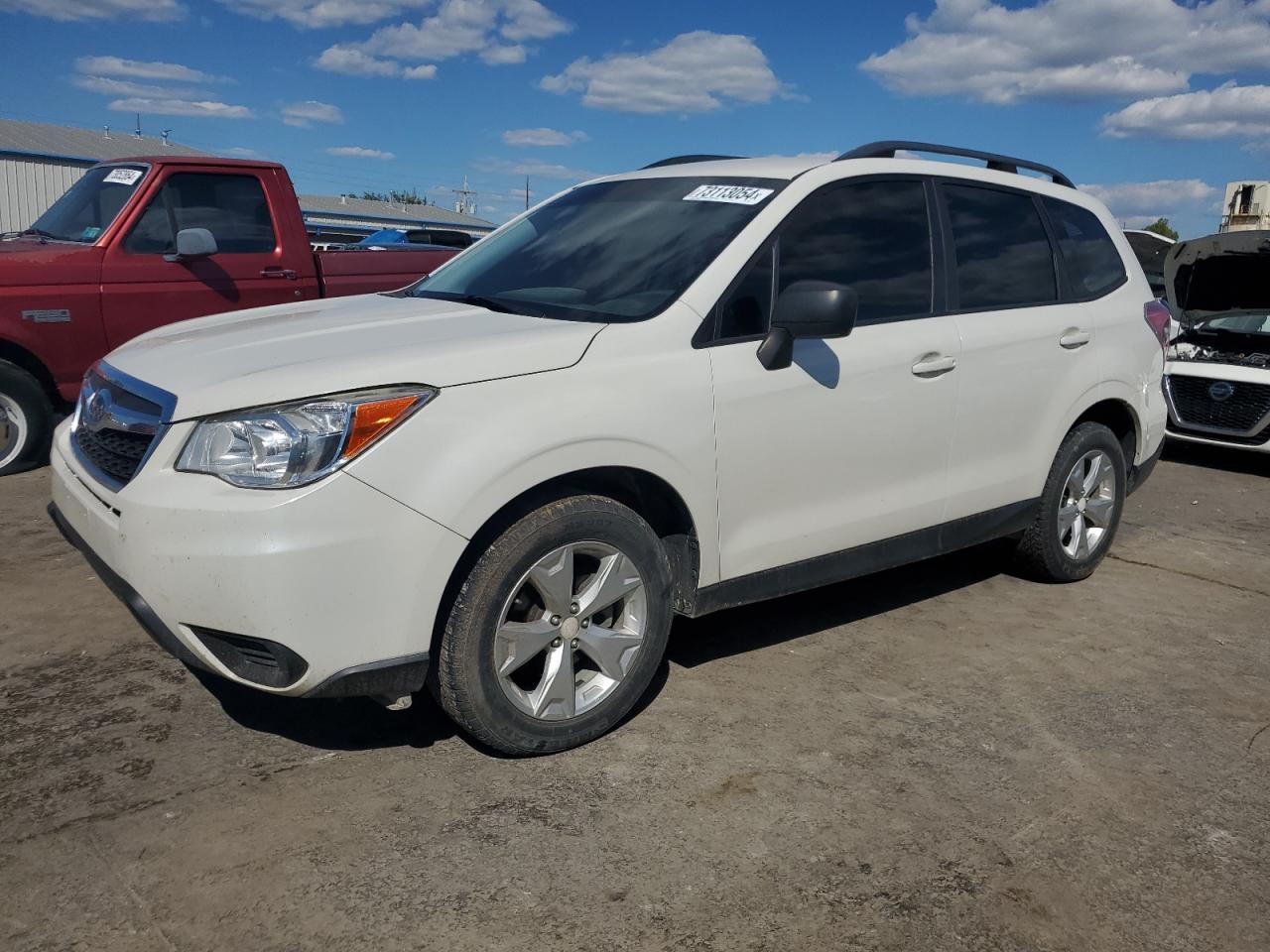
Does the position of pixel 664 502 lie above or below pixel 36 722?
above

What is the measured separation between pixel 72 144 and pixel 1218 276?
38.4 meters

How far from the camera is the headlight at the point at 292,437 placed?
111 inches

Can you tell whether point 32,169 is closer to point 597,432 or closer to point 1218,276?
point 1218,276

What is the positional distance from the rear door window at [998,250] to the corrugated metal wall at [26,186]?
32.0 metres

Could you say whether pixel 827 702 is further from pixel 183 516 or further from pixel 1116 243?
pixel 1116 243

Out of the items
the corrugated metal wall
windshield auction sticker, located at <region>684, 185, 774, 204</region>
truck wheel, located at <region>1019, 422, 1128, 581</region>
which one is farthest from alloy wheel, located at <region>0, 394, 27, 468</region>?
the corrugated metal wall

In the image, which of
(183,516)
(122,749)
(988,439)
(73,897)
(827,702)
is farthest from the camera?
(988,439)

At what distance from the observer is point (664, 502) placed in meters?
3.55

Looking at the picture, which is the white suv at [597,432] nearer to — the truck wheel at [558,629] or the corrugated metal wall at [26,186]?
the truck wheel at [558,629]

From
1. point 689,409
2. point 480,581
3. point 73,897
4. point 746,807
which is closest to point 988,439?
point 689,409

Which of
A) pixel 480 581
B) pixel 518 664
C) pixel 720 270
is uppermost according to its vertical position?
pixel 720 270

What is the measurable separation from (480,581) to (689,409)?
2.86ft

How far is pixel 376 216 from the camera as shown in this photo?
50.7 meters

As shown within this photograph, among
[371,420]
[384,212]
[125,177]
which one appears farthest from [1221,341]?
[384,212]
